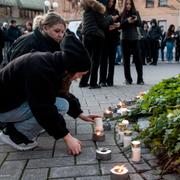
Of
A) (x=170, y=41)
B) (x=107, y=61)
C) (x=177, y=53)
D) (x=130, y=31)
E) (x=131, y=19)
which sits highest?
(x=131, y=19)

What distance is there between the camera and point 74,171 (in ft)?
11.1

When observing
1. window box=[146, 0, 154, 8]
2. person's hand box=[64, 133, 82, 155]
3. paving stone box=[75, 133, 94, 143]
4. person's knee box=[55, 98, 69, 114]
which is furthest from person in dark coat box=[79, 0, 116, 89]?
window box=[146, 0, 154, 8]

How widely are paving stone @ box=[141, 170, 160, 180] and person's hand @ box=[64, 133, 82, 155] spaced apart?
0.74m

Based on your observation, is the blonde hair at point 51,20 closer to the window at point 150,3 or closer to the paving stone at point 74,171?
the paving stone at point 74,171

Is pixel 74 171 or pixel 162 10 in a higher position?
pixel 162 10

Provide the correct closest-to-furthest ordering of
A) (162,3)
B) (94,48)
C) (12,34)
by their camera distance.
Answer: (94,48) → (12,34) → (162,3)

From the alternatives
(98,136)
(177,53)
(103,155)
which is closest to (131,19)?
(98,136)

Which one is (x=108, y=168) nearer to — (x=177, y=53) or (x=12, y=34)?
(x=12, y=34)

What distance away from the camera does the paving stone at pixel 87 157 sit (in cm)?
358

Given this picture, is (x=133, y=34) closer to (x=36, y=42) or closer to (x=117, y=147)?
(x=36, y=42)

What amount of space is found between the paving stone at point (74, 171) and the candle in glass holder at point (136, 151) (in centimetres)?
35

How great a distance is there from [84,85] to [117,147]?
463 centimetres

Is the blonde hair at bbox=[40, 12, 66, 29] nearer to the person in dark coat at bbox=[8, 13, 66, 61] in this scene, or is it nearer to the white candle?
the person in dark coat at bbox=[8, 13, 66, 61]

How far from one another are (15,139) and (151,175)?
1452 mm
